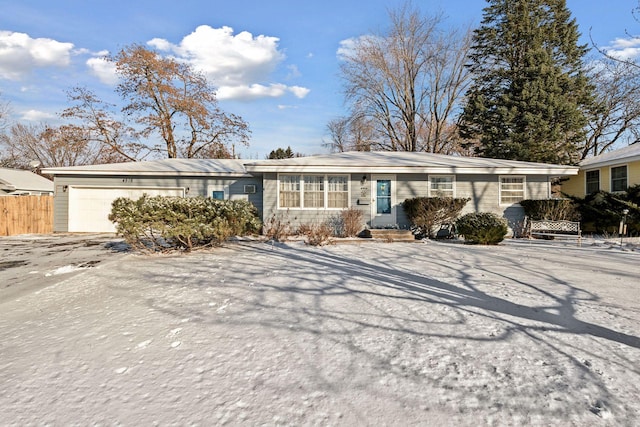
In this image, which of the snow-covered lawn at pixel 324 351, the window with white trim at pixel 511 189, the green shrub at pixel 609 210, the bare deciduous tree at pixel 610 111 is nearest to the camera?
the snow-covered lawn at pixel 324 351

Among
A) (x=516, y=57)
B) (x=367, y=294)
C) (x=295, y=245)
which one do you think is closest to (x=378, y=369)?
(x=367, y=294)

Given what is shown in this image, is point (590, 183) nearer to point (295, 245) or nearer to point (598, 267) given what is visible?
point (598, 267)

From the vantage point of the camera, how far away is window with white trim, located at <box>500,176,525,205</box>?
12.1 meters

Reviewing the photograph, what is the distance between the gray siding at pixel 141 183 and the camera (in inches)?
539

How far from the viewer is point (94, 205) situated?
13906 mm

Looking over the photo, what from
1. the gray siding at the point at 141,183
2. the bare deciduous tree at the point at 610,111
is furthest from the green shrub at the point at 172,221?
the bare deciduous tree at the point at 610,111

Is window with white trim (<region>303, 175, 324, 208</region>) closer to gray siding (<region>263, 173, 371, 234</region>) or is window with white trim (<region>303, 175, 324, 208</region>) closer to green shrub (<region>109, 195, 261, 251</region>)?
gray siding (<region>263, 173, 371, 234</region>)

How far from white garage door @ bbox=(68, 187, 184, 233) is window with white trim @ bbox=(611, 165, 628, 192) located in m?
17.9

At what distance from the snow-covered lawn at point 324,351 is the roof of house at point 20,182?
19565 millimetres

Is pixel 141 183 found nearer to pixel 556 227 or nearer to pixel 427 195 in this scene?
pixel 427 195

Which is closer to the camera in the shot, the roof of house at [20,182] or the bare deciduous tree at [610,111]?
the roof of house at [20,182]

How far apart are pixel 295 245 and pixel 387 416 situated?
7258 mm

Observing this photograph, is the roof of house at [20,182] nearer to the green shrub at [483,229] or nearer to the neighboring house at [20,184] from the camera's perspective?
the neighboring house at [20,184]

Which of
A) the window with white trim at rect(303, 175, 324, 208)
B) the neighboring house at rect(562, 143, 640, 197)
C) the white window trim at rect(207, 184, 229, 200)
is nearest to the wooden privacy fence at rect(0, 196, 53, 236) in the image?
the white window trim at rect(207, 184, 229, 200)
